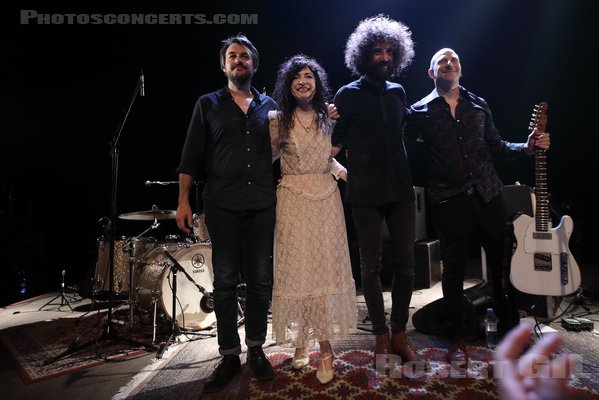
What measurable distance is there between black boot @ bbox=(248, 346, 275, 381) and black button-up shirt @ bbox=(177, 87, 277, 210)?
0.83 m

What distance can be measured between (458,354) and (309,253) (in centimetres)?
106

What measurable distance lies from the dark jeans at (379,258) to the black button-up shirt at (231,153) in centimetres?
58

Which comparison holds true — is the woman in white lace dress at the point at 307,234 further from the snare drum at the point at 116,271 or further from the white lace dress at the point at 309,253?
the snare drum at the point at 116,271

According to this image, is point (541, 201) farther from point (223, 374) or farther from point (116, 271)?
point (116, 271)

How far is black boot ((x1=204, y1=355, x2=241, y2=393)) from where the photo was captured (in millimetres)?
1913

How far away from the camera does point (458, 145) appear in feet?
7.43

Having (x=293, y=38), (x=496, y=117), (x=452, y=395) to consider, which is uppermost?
(x=293, y=38)

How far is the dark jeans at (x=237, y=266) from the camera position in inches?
81.1

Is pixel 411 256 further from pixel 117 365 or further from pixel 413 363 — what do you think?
pixel 117 365

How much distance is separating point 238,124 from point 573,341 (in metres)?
2.75

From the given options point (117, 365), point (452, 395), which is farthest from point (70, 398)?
point (452, 395)

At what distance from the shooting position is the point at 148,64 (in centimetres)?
562

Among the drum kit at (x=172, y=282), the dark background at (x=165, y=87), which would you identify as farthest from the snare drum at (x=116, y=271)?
the dark background at (x=165, y=87)

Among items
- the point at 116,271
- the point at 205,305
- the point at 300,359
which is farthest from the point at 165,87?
the point at 300,359
